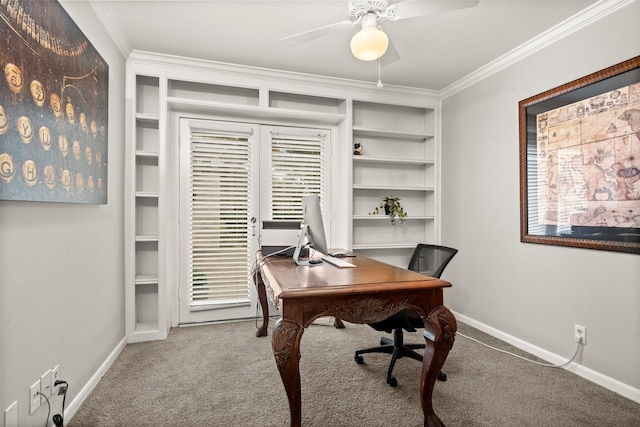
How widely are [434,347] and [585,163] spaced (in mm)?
1767

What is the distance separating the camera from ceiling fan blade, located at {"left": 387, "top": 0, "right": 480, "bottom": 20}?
1.63m

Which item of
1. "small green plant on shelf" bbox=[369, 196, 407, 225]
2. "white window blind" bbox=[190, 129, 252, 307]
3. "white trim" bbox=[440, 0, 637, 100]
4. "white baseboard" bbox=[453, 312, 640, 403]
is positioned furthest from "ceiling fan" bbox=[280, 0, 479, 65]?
"white baseboard" bbox=[453, 312, 640, 403]

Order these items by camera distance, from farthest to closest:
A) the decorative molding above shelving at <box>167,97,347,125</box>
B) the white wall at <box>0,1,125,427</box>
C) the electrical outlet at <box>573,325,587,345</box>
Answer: the decorative molding above shelving at <box>167,97,347,125</box> → the electrical outlet at <box>573,325,587,345</box> → the white wall at <box>0,1,125,427</box>

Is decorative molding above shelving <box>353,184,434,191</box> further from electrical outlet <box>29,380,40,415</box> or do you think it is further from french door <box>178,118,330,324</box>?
electrical outlet <box>29,380,40,415</box>

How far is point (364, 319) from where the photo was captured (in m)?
1.57

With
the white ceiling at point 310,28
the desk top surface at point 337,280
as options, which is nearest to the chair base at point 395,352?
the desk top surface at point 337,280

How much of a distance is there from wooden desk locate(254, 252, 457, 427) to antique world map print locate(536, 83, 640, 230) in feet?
4.54

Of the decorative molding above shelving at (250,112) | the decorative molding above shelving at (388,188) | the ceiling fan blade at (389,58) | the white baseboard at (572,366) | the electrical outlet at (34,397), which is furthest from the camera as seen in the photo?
the decorative molding above shelving at (388,188)

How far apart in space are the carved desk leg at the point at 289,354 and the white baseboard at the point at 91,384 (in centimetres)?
122

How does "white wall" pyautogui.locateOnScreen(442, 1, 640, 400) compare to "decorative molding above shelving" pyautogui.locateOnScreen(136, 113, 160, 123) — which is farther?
"decorative molding above shelving" pyautogui.locateOnScreen(136, 113, 160, 123)

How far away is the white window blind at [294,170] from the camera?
3525 mm

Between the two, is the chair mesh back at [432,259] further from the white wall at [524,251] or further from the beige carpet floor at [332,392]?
the white wall at [524,251]

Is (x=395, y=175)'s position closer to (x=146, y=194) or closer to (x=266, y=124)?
(x=266, y=124)

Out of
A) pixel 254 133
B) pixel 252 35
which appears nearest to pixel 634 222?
pixel 252 35
